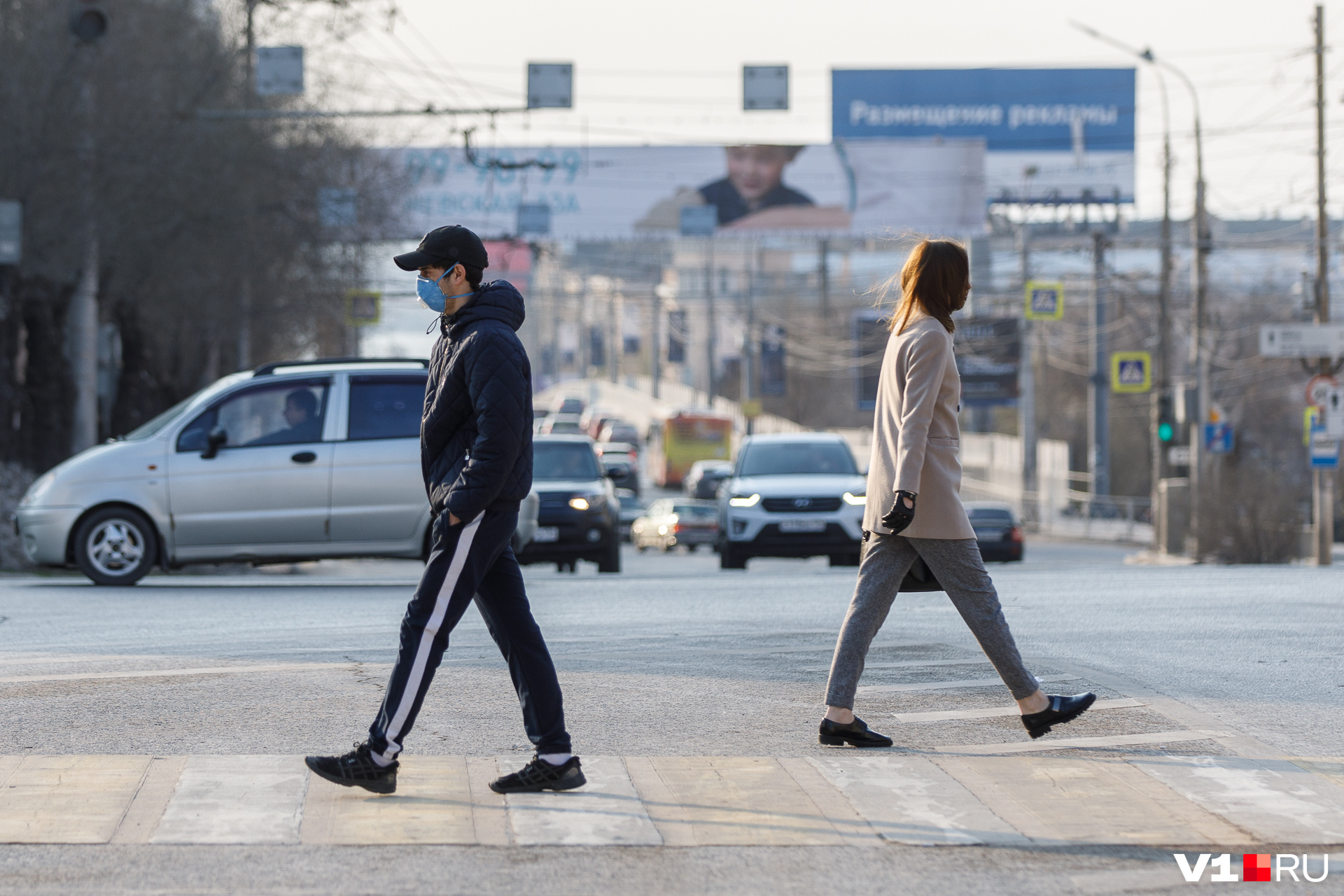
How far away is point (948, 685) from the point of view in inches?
304

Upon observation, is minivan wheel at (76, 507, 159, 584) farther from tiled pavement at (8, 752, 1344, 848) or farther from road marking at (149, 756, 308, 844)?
road marking at (149, 756, 308, 844)

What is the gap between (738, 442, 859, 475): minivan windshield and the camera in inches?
744

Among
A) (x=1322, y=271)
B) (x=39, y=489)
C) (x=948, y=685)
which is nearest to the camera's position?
(x=948, y=685)

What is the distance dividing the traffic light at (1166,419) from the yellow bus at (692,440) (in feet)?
101

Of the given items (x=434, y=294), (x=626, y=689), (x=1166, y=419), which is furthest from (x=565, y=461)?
(x=1166, y=419)

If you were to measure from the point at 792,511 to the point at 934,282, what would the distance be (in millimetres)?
11771

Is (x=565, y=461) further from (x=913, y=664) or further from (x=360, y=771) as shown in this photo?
(x=360, y=771)

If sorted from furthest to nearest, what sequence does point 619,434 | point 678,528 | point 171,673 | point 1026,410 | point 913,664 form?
1. point 619,434
2. point 1026,410
3. point 678,528
4. point 913,664
5. point 171,673

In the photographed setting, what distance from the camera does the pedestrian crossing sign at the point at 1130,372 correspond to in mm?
40750

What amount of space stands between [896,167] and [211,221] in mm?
27660

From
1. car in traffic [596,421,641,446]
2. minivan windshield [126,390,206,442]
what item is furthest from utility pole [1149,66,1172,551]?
car in traffic [596,421,641,446]

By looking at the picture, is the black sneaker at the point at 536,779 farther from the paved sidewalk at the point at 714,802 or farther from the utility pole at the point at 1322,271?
the utility pole at the point at 1322,271

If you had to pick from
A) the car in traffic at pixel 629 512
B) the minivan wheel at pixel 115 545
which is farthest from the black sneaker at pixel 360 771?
the car in traffic at pixel 629 512

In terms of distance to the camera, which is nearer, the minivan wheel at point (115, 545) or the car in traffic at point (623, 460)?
the minivan wheel at point (115, 545)
